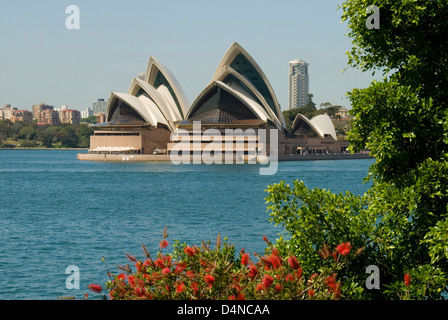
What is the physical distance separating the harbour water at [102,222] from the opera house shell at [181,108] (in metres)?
34.4

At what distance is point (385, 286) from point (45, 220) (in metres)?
21.3

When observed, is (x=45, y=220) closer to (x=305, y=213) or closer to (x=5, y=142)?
(x=305, y=213)

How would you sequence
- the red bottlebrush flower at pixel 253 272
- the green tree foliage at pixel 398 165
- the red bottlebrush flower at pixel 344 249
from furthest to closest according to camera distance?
the green tree foliage at pixel 398 165 < the red bottlebrush flower at pixel 344 249 < the red bottlebrush flower at pixel 253 272

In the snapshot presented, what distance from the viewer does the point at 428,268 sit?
667 centimetres

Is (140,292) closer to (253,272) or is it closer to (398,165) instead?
(253,272)

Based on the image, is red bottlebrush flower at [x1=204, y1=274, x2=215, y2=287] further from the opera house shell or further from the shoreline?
the opera house shell

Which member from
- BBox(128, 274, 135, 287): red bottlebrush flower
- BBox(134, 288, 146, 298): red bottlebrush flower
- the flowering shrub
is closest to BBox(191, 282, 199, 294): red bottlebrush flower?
the flowering shrub

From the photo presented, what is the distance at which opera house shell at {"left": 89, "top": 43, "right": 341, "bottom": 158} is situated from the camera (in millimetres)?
81750

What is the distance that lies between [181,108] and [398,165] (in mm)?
80870

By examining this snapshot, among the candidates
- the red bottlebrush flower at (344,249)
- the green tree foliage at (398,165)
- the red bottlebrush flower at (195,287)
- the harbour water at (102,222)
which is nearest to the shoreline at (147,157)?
the harbour water at (102,222)

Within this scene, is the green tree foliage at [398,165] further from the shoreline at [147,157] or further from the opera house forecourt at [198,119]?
the shoreline at [147,157]

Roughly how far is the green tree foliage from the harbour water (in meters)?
7.03

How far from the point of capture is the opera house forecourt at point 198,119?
3179 inches

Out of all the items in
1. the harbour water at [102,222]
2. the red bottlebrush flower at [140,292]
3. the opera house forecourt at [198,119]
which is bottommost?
the harbour water at [102,222]
